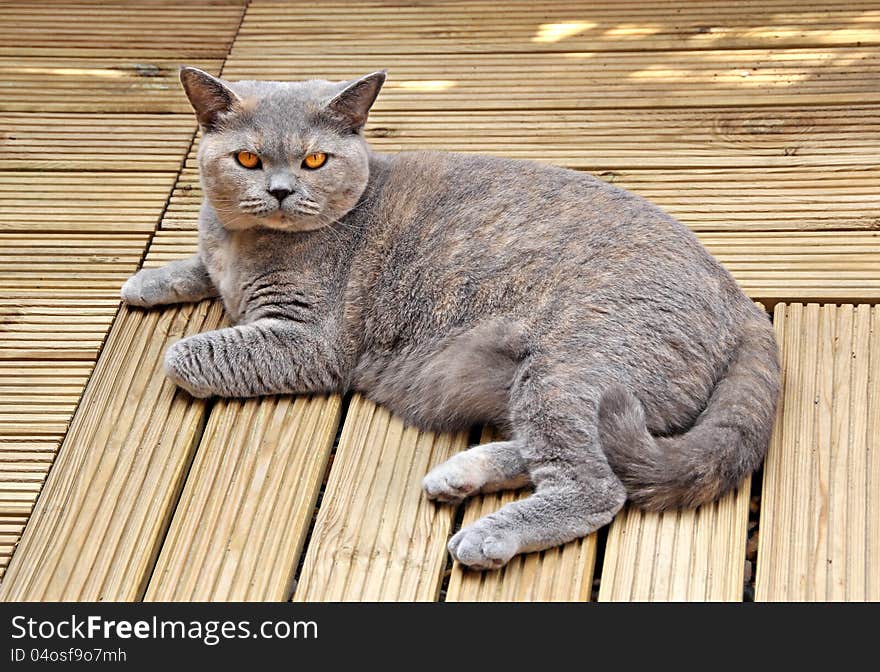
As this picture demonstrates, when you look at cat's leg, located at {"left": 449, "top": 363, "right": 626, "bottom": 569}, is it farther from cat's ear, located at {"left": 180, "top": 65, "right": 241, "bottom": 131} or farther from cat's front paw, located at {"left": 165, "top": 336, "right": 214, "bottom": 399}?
cat's ear, located at {"left": 180, "top": 65, "right": 241, "bottom": 131}

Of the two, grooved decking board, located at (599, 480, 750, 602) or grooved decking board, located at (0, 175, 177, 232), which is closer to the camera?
grooved decking board, located at (599, 480, 750, 602)

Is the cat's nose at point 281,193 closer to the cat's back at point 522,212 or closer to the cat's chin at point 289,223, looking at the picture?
the cat's chin at point 289,223

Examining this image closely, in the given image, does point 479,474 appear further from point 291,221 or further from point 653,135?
point 653,135

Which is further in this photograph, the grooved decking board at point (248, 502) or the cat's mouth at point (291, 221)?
the cat's mouth at point (291, 221)

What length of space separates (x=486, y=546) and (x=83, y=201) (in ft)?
4.69

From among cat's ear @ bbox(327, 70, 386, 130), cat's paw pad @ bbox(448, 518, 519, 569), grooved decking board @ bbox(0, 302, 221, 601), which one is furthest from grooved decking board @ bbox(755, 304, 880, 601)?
grooved decking board @ bbox(0, 302, 221, 601)

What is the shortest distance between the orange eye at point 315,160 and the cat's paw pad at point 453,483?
638mm

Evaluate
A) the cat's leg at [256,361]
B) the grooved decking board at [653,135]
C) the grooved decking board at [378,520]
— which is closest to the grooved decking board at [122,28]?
the grooved decking board at [653,135]

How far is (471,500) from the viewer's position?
2.07 metres

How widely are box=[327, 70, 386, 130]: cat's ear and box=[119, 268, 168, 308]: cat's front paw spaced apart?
0.52m

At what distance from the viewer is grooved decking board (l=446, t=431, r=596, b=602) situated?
1889mm

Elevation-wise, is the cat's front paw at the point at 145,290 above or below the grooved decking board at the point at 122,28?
below

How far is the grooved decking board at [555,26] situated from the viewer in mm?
3164
